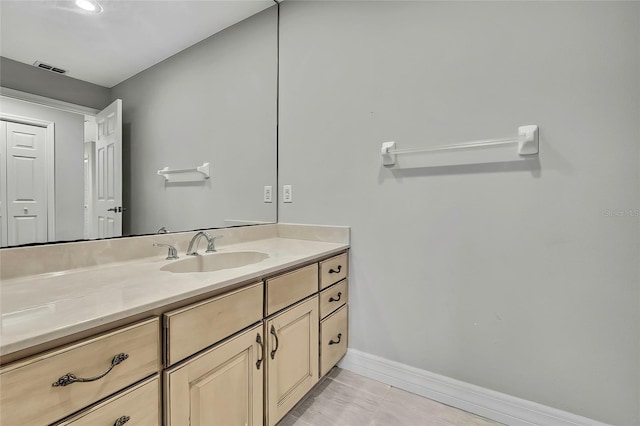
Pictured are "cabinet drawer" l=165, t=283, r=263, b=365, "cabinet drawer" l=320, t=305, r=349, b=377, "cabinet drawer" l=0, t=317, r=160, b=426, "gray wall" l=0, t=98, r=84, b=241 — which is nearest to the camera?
"cabinet drawer" l=0, t=317, r=160, b=426

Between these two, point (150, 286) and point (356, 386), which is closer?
point (150, 286)

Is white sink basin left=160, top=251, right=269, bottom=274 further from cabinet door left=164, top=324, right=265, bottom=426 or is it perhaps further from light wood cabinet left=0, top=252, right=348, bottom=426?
cabinet door left=164, top=324, right=265, bottom=426

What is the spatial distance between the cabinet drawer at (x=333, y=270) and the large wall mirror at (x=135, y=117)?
0.61m

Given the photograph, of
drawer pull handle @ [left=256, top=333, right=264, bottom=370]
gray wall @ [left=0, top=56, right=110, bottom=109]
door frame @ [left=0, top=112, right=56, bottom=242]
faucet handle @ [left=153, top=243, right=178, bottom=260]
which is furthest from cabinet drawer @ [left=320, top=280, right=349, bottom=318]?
gray wall @ [left=0, top=56, right=110, bottom=109]

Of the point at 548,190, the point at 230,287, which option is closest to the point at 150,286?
the point at 230,287

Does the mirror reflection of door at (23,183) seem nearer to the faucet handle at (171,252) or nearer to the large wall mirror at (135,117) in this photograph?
the large wall mirror at (135,117)

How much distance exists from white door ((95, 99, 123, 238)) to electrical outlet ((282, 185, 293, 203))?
38.3 inches

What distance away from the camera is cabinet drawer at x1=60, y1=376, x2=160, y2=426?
640mm

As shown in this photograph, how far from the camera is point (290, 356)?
126 centimetres

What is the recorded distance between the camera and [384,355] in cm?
166

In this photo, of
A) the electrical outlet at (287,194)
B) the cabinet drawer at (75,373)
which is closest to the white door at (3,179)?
the cabinet drawer at (75,373)

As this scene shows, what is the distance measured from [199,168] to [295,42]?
1082 mm

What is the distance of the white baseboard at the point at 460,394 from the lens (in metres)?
1.25

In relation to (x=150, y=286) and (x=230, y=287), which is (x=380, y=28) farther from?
(x=150, y=286)
